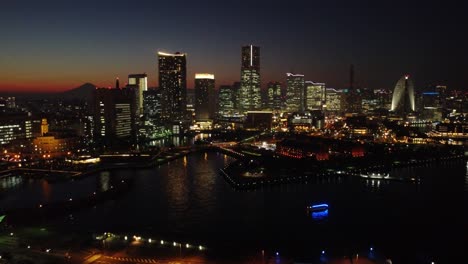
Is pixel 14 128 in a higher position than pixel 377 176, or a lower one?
higher

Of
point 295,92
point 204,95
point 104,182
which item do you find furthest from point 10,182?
point 295,92

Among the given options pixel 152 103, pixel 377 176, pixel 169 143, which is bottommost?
pixel 377 176

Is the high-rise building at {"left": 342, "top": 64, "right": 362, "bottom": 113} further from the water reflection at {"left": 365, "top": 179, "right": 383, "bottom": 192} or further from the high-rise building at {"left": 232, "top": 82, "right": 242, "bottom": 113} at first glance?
the water reflection at {"left": 365, "top": 179, "right": 383, "bottom": 192}

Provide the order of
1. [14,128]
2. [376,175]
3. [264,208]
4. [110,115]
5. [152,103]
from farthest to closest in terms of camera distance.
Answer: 1. [152,103]
2. [110,115]
3. [14,128]
4. [376,175]
5. [264,208]

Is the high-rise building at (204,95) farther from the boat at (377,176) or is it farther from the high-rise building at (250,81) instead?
the boat at (377,176)

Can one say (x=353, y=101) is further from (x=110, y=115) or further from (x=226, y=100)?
(x=110, y=115)

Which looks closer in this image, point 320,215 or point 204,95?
point 320,215

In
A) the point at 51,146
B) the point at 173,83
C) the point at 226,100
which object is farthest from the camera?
the point at 226,100

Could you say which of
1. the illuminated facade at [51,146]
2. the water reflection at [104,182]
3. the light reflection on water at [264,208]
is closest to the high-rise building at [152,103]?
the illuminated facade at [51,146]
